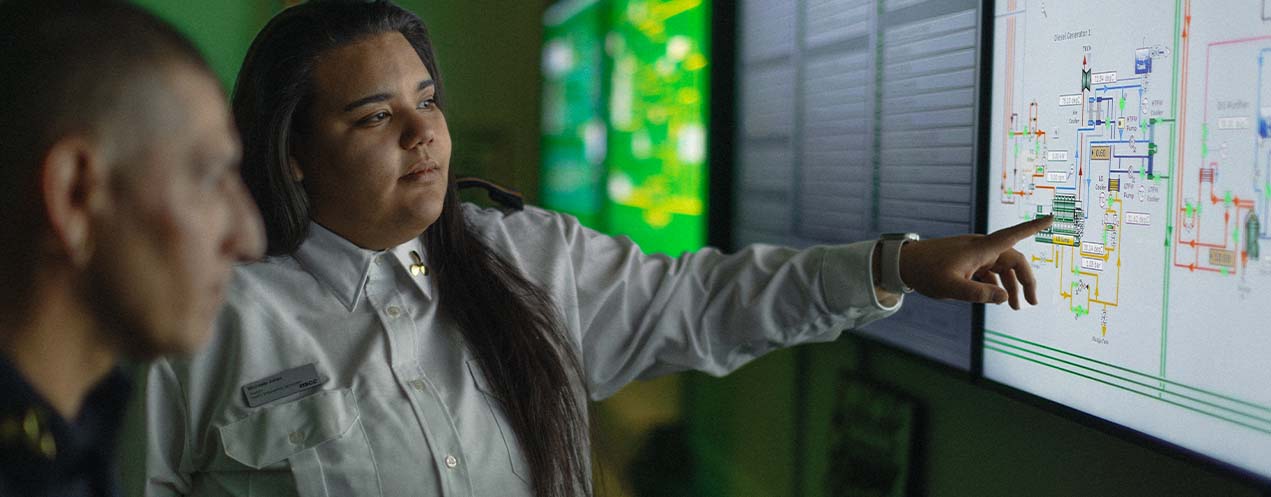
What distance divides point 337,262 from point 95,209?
96 centimetres

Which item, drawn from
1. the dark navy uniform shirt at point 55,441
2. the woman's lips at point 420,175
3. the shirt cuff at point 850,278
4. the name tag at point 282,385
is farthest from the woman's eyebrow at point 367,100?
the dark navy uniform shirt at point 55,441

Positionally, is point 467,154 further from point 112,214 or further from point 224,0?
point 112,214

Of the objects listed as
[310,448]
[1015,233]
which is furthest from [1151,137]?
[310,448]

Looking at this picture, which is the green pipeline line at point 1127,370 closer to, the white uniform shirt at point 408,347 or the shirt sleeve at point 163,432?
the white uniform shirt at point 408,347

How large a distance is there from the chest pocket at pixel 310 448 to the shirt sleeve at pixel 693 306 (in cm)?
42

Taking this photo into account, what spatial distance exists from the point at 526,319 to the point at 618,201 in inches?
78.3

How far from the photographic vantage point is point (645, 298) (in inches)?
63.6

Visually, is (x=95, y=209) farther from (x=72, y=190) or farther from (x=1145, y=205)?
(x=1145, y=205)

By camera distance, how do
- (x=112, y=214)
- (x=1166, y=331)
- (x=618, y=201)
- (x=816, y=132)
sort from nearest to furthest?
(x=112, y=214) → (x=1166, y=331) → (x=816, y=132) → (x=618, y=201)

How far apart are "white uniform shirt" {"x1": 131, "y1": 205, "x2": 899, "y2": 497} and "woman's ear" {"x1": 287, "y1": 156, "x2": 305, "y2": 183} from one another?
0.26ft

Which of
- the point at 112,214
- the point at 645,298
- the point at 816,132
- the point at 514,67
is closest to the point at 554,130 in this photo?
the point at 514,67

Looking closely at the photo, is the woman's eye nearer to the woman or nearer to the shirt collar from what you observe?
the woman

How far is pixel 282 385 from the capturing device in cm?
136

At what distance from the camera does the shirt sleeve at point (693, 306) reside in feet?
4.96
